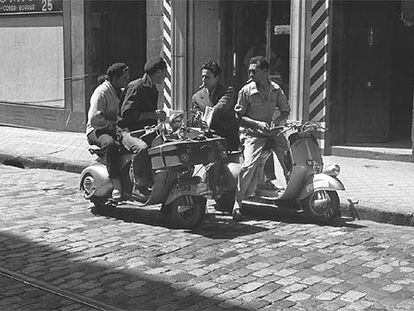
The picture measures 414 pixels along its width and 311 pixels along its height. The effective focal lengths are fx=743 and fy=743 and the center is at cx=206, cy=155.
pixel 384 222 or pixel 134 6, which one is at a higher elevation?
pixel 134 6

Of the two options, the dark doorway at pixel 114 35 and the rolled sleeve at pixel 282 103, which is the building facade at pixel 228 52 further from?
the rolled sleeve at pixel 282 103

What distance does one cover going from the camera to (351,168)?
37.2 ft

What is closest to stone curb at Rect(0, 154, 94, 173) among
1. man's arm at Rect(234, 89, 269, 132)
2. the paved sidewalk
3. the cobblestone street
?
the paved sidewalk

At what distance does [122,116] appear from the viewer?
8.27 m

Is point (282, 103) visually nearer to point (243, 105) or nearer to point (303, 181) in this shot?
point (243, 105)

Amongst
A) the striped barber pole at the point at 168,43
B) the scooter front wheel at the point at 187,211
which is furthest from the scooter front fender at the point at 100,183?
the striped barber pole at the point at 168,43

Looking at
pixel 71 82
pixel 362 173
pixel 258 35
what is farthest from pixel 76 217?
pixel 71 82

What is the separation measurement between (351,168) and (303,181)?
11.0 ft

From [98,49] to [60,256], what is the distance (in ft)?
32.0

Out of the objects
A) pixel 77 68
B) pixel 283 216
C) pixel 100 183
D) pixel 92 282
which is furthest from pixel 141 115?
pixel 77 68

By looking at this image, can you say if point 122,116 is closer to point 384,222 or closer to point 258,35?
point 384,222

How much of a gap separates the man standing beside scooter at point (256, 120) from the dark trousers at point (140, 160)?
3.42 feet

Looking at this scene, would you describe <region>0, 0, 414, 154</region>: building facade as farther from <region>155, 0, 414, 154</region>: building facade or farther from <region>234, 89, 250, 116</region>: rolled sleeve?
<region>234, 89, 250, 116</region>: rolled sleeve

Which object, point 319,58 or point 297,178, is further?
point 319,58
